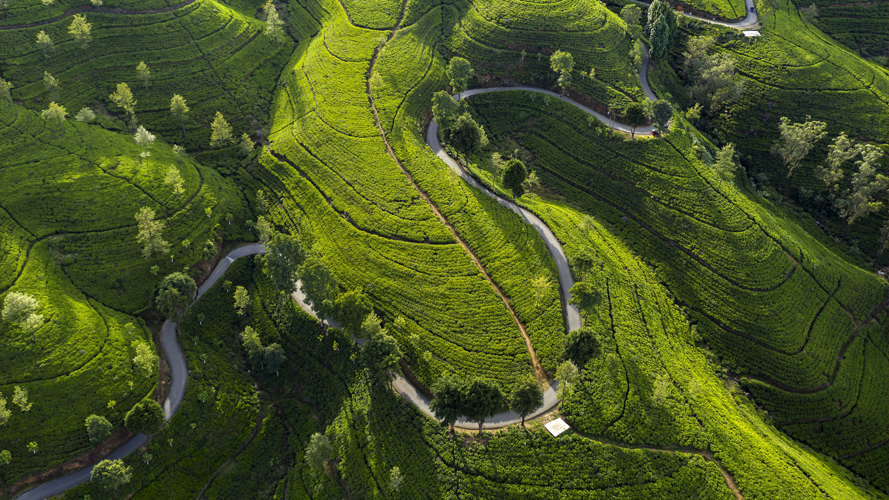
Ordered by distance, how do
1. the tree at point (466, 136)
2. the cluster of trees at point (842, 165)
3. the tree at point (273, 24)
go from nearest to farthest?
the tree at point (466, 136)
the cluster of trees at point (842, 165)
the tree at point (273, 24)

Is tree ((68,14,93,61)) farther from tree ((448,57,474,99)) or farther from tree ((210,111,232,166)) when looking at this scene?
tree ((448,57,474,99))

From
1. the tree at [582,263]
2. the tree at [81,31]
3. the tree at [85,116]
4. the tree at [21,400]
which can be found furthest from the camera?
the tree at [81,31]

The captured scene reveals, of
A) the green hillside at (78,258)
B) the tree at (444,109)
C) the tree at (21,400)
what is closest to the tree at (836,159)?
the tree at (444,109)

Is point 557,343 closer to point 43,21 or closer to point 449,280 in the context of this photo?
point 449,280

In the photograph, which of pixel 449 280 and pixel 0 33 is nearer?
pixel 449 280

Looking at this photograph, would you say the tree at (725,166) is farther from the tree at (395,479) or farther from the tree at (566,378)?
the tree at (395,479)

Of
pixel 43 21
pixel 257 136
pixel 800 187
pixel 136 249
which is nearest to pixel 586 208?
pixel 800 187

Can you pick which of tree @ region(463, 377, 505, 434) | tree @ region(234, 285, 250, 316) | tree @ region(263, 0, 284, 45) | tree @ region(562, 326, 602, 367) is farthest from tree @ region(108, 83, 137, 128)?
tree @ region(562, 326, 602, 367)
